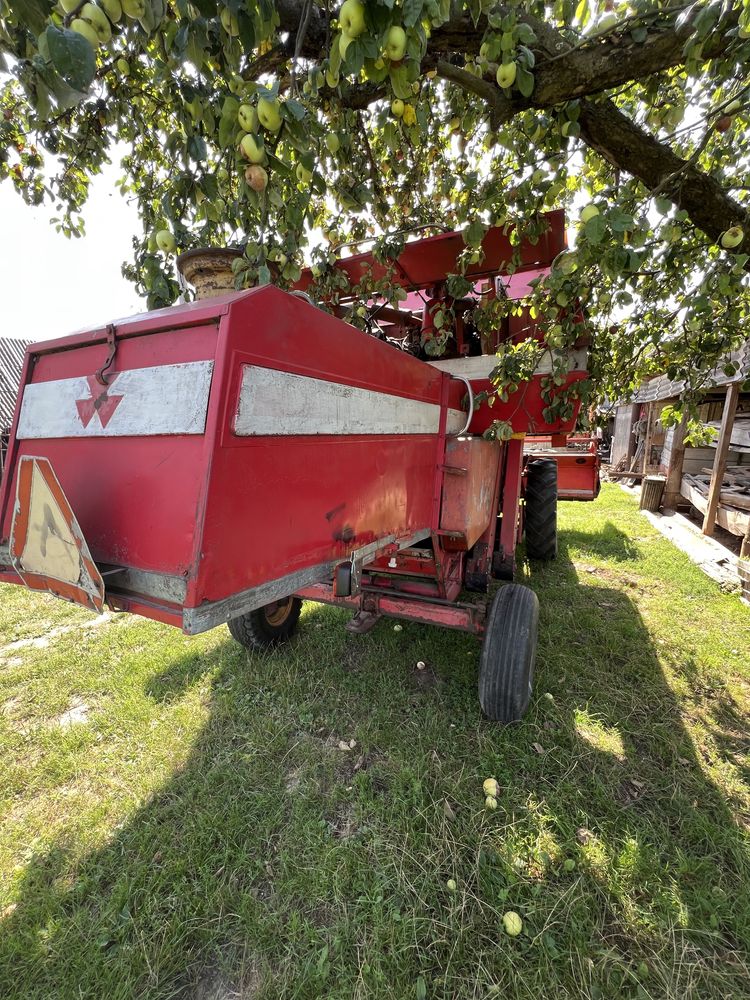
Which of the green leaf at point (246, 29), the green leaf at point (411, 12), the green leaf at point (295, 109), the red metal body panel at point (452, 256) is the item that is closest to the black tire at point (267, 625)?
the red metal body panel at point (452, 256)

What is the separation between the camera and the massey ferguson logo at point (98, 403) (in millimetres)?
1328

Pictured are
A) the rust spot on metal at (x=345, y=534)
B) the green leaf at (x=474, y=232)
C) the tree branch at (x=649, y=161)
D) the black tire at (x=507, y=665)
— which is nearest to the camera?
the rust spot on metal at (x=345, y=534)

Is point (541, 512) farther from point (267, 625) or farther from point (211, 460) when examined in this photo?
point (211, 460)

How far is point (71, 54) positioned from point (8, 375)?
19.9 meters

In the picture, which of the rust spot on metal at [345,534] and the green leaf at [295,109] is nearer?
the green leaf at [295,109]

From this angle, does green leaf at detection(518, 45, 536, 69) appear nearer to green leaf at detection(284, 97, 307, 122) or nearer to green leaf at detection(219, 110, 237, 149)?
green leaf at detection(284, 97, 307, 122)

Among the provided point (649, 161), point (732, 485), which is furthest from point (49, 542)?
point (732, 485)

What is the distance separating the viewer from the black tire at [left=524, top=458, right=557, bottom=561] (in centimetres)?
508

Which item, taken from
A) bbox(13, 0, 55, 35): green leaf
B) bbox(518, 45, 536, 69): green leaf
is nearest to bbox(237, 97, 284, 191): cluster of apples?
bbox(13, 0, 55, 35): green leaf

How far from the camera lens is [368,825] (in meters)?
1.93

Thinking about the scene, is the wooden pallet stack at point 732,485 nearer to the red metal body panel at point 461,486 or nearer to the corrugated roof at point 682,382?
the corrugated roof at point 682,382

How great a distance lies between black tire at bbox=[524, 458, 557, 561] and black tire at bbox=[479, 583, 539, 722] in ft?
9.08

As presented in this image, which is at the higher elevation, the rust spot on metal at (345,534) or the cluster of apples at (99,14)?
the cluster of apples at (99,14)

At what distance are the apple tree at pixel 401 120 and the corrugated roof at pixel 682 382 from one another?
5.27 feet
